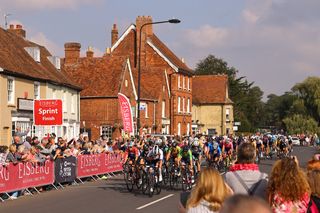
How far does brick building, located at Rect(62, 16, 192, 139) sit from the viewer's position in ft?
166

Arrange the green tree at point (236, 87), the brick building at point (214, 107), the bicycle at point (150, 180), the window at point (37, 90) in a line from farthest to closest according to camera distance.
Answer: the green tree at point (236, 87) → the brick building at point (214, 107) → the window at point (37, 90) → the bicycle at point (150, 180)

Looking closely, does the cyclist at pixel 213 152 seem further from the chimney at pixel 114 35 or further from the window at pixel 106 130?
the chimney at pixel 114 35

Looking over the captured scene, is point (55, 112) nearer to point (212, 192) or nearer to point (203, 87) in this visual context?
point (212, 192)

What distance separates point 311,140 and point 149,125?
39.8 m

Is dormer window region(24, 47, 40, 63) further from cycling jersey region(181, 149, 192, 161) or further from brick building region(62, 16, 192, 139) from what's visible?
cycling jersey region(181, 149, 192, 161)

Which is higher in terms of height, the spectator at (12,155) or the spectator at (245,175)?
the spectator at (245,175)

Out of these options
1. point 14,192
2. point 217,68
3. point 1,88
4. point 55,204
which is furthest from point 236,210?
point 217,68

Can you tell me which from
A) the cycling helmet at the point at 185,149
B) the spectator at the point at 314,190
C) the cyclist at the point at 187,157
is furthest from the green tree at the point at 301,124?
the spectator at the point at 314,190

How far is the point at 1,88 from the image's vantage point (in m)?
33.3

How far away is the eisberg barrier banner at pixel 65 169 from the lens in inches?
820

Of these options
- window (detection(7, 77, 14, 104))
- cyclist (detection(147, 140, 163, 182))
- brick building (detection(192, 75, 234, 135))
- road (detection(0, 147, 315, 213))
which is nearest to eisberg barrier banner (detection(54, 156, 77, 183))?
road (detection(0, 147, 315, 213))

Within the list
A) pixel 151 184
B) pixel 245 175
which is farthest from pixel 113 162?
pixel 245 175

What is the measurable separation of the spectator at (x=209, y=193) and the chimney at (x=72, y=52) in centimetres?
5006

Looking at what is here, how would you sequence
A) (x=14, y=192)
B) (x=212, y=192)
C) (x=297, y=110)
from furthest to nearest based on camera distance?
(x=297, y=110) → (x=14, y=192) → (x=212, y=192)
